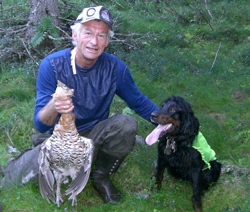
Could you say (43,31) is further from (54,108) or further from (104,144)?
(54,108)

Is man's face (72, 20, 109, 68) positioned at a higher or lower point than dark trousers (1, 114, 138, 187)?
higher

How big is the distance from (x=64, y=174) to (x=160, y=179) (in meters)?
1.35

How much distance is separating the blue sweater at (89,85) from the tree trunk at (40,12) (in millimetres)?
2889

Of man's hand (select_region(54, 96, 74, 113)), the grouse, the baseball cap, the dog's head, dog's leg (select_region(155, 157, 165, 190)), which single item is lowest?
dog's leg (select_region(155, 157, 165, 190))

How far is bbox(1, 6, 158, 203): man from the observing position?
10.9 ft

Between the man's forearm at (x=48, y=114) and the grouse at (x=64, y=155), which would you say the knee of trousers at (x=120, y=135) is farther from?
the man's forearm at (x=48, y=114)

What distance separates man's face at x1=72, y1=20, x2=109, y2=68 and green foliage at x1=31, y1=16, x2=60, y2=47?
97.2 inches

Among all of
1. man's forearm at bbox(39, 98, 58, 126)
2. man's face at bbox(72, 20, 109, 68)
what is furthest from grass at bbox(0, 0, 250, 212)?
man's face at bbox(72, 20, 109, 68)

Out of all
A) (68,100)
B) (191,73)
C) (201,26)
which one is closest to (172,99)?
(68,100)

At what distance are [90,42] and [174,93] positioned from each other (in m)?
2.85

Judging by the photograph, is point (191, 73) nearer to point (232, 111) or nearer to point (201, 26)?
point (232, 111)

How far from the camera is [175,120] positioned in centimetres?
329

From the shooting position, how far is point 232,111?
5.43m

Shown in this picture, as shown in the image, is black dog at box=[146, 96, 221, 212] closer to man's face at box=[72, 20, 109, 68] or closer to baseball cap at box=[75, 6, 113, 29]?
man's face at box=[72, 20, 109, 68]
